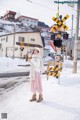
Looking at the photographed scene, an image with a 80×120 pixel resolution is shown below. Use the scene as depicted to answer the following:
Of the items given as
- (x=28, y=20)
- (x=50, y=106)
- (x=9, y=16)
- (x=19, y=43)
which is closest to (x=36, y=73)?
(x=50, y=106)

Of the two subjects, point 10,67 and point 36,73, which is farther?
point 10,67

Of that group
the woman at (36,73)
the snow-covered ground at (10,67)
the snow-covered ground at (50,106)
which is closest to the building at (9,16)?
the snow-covered ground at (10,67)

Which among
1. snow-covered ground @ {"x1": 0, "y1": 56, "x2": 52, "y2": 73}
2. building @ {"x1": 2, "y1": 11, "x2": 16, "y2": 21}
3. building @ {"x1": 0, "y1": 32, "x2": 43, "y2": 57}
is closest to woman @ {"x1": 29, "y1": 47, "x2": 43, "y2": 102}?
snow-covered ground @ {"x1": 0, "y1": 56, "x2": 52, "y2": 73}

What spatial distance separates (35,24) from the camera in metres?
121

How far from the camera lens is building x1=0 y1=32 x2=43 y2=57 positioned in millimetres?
54875

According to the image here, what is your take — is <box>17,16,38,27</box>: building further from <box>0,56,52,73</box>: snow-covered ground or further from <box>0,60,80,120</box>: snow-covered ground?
<box>0,60,80,120</box>: snow-covered ground

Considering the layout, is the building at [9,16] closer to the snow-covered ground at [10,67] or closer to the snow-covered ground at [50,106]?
the snow-covered ground at [10,67]

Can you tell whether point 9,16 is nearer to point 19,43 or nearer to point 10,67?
point 19,43

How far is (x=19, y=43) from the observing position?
179 ft

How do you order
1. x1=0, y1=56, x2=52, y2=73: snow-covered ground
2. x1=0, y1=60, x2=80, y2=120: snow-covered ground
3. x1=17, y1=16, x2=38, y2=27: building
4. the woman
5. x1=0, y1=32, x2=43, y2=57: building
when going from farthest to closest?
x1=17, y1=16, x2=38, y2=27: building, x1=0, y1=32, x2=43, y2=57: building, x1=0, y1=56, x2=52, y2=73: snow-covered ground, the woman, x1=0, y1=60, x2=80, y2=120: snow-covered ground

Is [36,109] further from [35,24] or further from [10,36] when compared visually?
[35,24]

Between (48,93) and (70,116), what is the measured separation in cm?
242

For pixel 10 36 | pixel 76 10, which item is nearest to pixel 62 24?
pixel 76 10

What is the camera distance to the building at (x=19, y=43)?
2160 inches
